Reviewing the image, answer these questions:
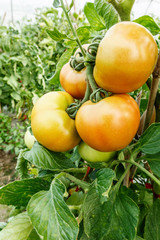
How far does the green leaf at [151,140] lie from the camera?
1.26 ft

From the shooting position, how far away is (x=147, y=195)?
575mm

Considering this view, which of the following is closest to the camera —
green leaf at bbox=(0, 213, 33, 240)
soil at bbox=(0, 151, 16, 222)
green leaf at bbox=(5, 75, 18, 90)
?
green leaf at bbox=(0, 213, 33, 240)

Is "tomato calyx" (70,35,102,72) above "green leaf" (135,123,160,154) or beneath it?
above

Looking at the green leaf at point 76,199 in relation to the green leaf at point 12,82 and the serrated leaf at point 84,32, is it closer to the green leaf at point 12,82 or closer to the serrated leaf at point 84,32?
the serrated leaf at point 84,32

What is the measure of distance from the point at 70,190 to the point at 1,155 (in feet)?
6.85

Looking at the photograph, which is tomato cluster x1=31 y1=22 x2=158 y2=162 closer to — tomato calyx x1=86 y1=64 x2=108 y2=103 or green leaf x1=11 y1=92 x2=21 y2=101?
tomato calyx x1=86 y1=64 x2=108 y2=103

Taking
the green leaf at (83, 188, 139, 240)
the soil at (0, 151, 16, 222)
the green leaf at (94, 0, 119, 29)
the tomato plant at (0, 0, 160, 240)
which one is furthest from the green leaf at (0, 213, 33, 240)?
the soil at (0, 151, 16, 222)

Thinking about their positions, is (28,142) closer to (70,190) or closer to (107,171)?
(70,190)

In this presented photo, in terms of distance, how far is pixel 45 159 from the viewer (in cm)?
39

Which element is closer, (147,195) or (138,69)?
(138,69)

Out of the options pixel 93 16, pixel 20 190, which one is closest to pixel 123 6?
pixel 93 16

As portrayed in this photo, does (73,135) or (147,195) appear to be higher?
(73,135)

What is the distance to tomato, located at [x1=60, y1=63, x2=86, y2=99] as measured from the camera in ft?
1.31

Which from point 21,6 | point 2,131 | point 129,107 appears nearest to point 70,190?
point 129,107
